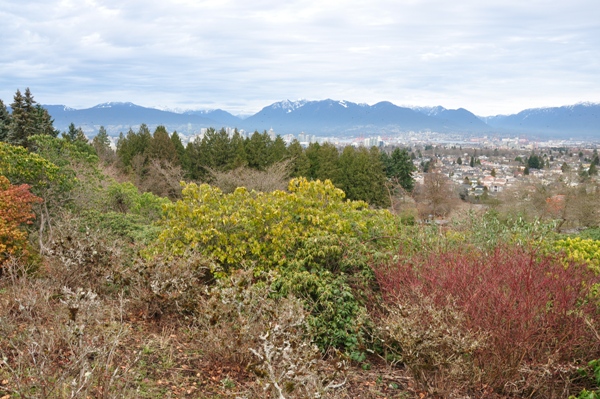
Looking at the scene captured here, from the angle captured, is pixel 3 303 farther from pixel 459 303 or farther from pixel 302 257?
pixel 459 303

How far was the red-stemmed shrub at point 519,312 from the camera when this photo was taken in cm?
447

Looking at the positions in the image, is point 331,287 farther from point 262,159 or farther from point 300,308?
point 262,159

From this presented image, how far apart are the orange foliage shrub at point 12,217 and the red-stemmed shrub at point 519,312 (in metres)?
6.41

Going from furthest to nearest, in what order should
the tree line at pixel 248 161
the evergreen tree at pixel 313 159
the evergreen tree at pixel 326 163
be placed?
the evergreen tree at pixel 313 159 < the evergreen tree at pixel 326 163 < the tree line at pixel 248 161

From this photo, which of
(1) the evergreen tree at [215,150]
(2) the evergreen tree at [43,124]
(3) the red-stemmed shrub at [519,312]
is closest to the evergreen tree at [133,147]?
(1) the evergreen tree at [215,150]

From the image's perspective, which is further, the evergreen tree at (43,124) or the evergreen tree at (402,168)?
the evergreen tree at (402,168)

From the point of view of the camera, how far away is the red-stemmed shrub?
4.47m

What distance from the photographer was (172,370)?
4.65 metres

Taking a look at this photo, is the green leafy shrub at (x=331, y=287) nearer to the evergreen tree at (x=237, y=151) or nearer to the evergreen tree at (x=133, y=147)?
the evergreen tree at (x=237, y=151)

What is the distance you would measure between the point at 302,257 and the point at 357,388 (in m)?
2.18

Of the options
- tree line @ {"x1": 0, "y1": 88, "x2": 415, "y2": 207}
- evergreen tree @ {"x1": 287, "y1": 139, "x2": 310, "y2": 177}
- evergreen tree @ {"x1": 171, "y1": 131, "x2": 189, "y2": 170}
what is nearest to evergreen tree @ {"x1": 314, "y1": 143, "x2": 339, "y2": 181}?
tree line @ {"x1": 0, "y1": 88, "x2": 415, "y2": 207}

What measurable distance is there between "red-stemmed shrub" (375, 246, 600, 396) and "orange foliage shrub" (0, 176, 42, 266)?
6.41 metres

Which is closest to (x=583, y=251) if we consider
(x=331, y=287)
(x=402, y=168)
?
(x=331, y=287)

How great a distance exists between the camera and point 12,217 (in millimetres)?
8414
